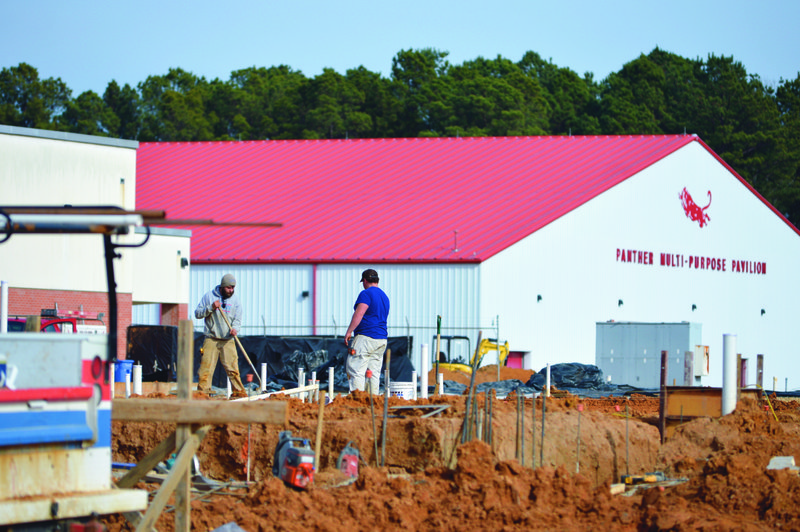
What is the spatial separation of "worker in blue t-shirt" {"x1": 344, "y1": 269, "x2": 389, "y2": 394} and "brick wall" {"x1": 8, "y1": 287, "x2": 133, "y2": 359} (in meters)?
9.71

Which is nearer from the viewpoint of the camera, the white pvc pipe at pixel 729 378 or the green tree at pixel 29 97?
the white pvc pipe at pixel 729 378

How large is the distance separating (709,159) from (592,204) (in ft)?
22.5

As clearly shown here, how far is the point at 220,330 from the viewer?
14641mm

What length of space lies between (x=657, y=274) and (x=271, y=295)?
12.2m

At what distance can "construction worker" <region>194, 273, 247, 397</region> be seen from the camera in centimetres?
1452

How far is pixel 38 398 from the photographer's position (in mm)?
5965

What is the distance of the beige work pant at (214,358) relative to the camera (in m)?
14.6

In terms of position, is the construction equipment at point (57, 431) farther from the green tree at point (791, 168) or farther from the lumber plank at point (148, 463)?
the green tree at point (791, 168)

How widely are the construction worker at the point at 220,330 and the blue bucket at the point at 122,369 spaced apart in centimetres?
323

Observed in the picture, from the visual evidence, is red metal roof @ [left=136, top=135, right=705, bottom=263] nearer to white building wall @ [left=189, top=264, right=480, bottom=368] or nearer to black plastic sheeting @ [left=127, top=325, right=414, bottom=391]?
white building wall @ [left=189, top=264, right=480, bottom=368]

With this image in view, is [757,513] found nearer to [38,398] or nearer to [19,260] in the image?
[38,398]

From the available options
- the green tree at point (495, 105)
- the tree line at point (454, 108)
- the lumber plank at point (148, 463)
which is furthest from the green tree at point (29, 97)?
the lumber plank at point (148, 463)

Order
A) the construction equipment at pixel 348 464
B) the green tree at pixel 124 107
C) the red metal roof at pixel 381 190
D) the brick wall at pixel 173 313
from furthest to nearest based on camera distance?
the green tree at pixel 124 107 → the red metal roof at pixel 381 190 → the brick wall at pixel 173 313 → the construction equipment at pixel 348 464

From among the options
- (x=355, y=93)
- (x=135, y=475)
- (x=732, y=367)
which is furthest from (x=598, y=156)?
(x=355, y=93)
